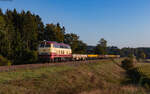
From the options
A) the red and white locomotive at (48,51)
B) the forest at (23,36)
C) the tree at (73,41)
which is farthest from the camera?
the tree at (73,41)

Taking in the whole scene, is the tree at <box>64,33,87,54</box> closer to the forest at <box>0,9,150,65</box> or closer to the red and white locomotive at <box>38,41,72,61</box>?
the forest at <box>0,9,150,65</box>

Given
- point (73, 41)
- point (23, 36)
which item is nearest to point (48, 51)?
point (23, 36)

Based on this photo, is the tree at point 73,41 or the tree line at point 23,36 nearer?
the tree line at point 23,36

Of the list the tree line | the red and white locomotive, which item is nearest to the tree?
the tree line

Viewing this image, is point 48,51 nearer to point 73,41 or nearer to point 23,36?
point 23,36

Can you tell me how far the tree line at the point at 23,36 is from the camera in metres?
38.5

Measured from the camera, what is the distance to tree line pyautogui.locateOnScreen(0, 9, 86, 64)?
38.5 metres

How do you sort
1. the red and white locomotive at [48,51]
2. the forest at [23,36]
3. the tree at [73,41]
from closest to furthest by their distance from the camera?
1. the red and white locomotive at [48,51]
2. the forest at [23,36]
3. the tree at [73,41]

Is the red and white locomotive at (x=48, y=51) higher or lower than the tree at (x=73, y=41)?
lower

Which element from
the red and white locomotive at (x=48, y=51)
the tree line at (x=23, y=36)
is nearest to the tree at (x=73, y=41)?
the tree line at (x=23, y=36)

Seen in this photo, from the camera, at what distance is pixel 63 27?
7631 cm

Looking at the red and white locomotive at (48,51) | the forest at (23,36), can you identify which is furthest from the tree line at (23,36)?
the red and white locomotive at (48,51)

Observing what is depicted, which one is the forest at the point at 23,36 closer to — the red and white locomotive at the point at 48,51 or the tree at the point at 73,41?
the tree at the point at 73,41

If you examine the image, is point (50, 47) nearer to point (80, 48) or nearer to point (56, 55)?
point (56, 55)
